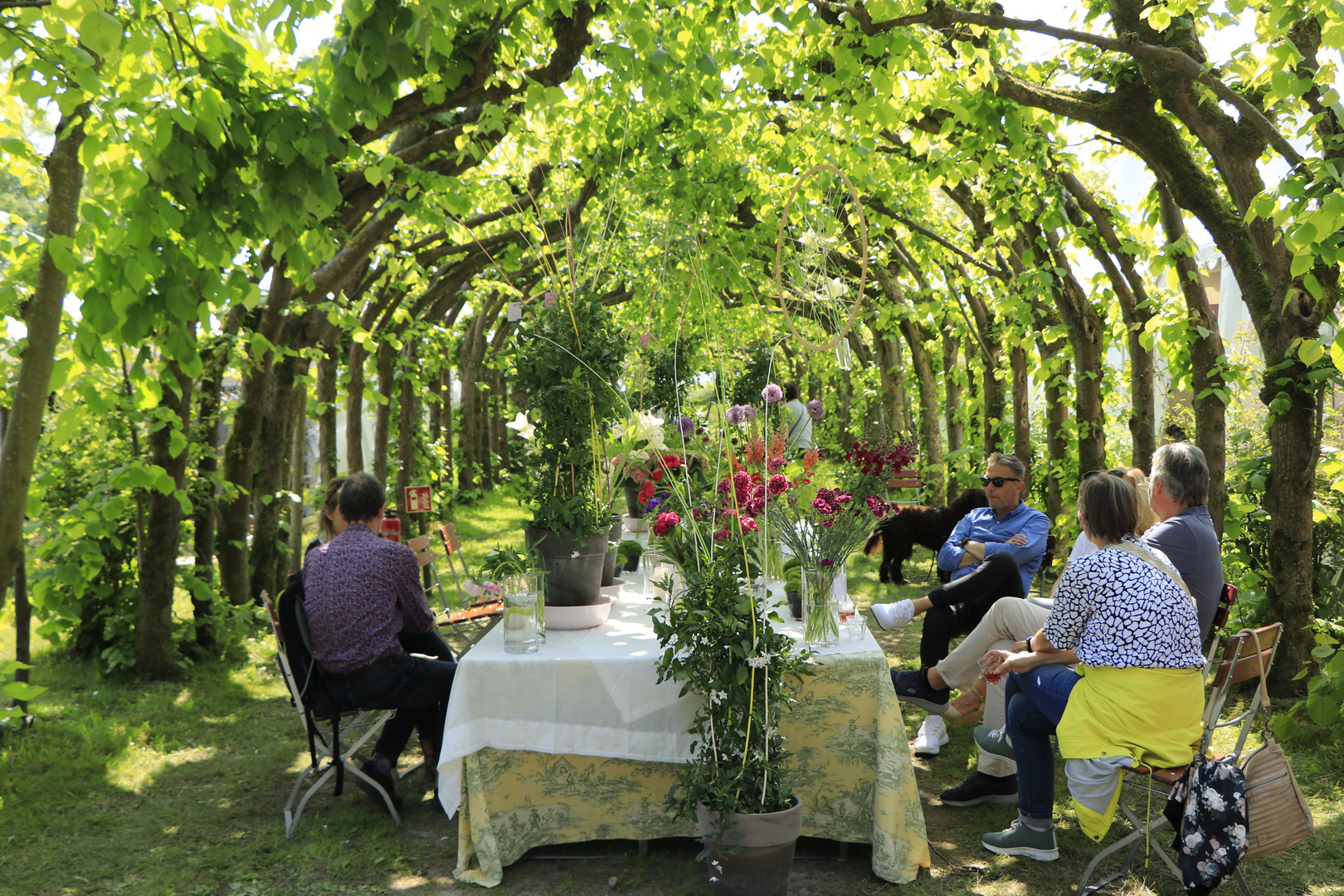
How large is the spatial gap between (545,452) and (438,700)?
119cm

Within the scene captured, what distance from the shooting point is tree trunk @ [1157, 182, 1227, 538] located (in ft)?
16.9

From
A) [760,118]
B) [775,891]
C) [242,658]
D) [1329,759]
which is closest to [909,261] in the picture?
[760,118]

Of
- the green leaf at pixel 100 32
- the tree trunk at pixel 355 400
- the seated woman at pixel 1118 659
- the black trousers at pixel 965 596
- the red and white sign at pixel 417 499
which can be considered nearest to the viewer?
the green leaf at pixel 100 32

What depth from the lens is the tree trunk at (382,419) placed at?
1045cm

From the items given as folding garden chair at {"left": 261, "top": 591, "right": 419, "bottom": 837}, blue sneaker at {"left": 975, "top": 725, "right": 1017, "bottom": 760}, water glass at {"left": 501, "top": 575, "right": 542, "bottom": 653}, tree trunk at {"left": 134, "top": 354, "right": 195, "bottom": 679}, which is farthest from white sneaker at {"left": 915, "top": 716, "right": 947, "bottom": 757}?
tree trunk at {"left": 134, "top": 354, "right": 195, "bottom": 679}

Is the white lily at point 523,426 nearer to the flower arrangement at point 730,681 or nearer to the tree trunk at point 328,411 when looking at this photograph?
the flower arrangement at point 730,681

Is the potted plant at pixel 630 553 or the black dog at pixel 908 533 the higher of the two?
the potted plant at pixel 630 553

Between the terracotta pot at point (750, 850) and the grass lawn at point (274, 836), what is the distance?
34cm

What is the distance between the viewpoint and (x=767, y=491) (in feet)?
11.4

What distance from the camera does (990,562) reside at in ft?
15.1

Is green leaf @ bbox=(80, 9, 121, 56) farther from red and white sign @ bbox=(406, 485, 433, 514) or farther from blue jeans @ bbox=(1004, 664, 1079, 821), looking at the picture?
red and white sign @ bbox=(406, 485, 433, 514)

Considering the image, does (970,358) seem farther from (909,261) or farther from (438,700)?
(438,700)

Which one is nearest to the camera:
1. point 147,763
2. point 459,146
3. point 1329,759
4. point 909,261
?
point 1329,759

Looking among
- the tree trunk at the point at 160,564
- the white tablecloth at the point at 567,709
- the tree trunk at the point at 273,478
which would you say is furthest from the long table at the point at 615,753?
the tree trunk at the point at 273,478
